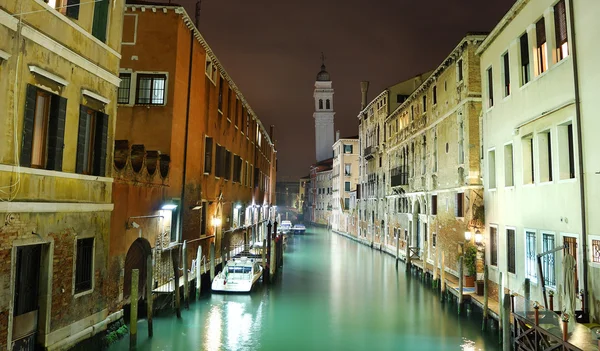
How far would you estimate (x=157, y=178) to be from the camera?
11.8m

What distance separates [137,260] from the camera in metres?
11.5

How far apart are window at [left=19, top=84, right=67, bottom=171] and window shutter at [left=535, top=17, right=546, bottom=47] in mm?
10250

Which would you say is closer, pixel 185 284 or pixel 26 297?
pixel 26 297

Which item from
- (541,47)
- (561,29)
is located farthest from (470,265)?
(561,29)

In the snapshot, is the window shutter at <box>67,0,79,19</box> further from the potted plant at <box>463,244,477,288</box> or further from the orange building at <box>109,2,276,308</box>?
the potted plant at <box>463,244,477,288</box>

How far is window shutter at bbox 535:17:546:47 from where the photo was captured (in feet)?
32.5

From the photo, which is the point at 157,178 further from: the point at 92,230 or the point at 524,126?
the point at 524,126

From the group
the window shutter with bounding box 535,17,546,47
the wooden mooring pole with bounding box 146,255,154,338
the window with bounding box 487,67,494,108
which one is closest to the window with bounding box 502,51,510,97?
the window with bounding box 487,67,494,108

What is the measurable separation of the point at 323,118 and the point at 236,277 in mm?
52406

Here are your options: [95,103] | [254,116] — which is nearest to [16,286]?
[95,103]

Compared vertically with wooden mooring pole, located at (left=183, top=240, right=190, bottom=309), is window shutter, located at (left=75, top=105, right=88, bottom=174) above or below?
above

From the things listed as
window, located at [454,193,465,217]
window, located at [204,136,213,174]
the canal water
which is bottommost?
the canal water

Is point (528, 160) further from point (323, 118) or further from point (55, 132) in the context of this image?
point (323, 118)

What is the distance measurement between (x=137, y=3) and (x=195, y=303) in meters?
9.91
